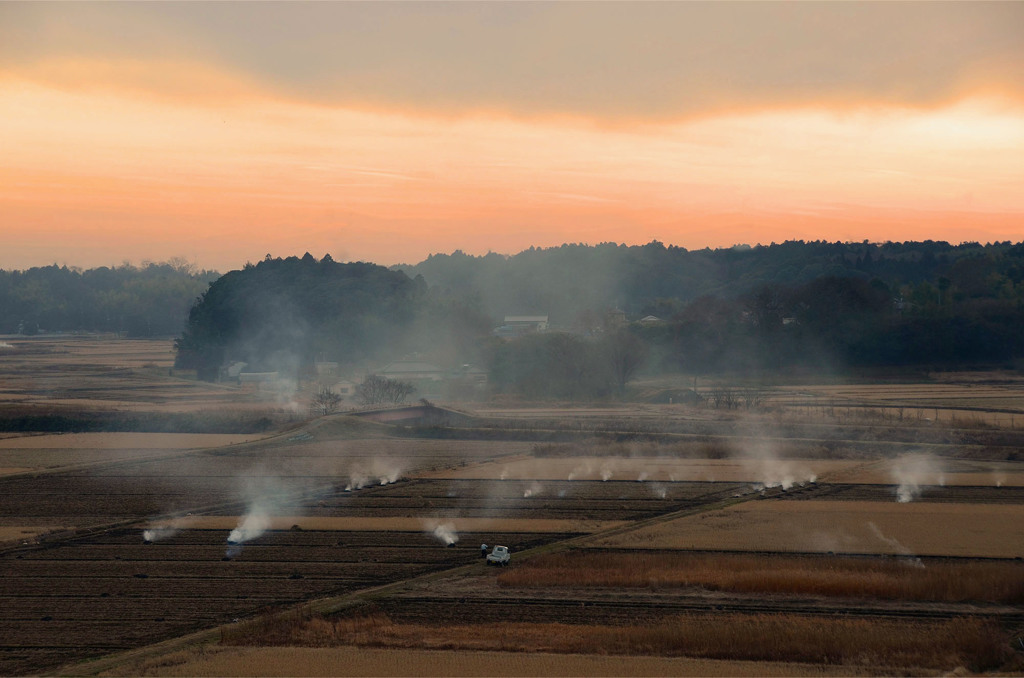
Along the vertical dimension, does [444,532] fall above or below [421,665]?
above

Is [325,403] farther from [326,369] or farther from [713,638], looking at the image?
[713,638]

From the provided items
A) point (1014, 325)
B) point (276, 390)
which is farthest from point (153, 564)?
point (1014, 325)

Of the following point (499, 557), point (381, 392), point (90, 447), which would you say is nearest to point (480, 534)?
point (499, 557)

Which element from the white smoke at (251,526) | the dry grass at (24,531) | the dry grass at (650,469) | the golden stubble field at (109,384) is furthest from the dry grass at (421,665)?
the golden stubble field at (109,384)

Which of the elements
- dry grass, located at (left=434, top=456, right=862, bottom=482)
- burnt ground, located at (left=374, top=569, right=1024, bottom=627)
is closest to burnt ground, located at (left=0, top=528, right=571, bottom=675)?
burnt ground, located at (left=374, top=569, right=1024, bottom=627)

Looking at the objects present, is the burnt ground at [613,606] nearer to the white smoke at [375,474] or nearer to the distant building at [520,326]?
the white smoke at [375,474]

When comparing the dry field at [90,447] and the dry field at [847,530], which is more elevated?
the dry field at [847,530]
